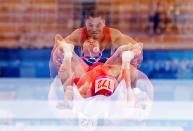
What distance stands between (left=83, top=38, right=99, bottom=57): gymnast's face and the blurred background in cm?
102

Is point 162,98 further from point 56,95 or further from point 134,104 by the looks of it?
point 56,95

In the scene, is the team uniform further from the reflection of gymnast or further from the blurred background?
the blurred background

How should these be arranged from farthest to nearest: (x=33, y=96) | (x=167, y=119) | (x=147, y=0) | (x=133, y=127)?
(x=147, y=0) < (x=33, y=96) < (x=167, y=119) < (x=133, y=127)

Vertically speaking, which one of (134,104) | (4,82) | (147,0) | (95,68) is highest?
(147,0)

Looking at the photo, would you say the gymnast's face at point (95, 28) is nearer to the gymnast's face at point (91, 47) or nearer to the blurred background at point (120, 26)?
the gymnast's face at point (91, 47)

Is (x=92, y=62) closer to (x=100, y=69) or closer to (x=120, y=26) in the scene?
(x=100, y=69)

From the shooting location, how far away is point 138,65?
1.53 m

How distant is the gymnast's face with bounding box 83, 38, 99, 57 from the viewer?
4.73 feet

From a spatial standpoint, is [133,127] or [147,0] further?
[147,0]

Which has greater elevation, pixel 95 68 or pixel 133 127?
pixel 95 68

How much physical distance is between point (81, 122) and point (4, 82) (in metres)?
1.50

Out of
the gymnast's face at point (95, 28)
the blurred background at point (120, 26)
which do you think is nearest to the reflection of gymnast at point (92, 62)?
the gymnast's face at point (95, 28)

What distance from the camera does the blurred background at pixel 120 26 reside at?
258 cm

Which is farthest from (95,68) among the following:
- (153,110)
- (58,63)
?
(153,110)
